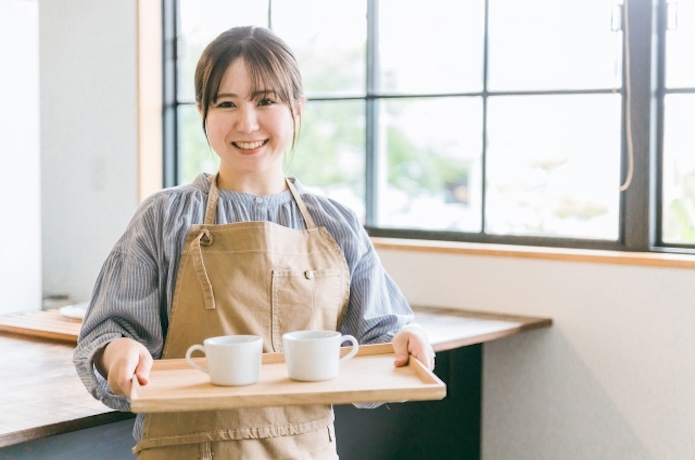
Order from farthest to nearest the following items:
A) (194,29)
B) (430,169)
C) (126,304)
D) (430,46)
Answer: (194,29)
(430,169)
(430,46)
(126,304)

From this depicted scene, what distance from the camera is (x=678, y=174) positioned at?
9.35ft

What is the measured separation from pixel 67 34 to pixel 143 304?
9.15 ft

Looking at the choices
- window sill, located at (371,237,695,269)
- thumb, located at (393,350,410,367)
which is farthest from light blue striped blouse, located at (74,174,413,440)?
window sill, located at (371,237,695,269)

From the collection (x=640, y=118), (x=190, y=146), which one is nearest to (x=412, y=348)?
(x=640, y=118)

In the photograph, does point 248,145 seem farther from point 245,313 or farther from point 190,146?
point 190,146

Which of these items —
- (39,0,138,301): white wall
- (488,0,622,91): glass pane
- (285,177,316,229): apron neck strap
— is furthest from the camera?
(39,0,138,301): white wall

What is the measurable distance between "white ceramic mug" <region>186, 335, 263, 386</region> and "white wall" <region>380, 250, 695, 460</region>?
63.9 inches

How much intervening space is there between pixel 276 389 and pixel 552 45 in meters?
2.03

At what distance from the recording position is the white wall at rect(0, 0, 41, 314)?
11.3ft

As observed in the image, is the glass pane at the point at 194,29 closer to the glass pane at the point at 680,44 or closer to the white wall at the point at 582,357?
the white wall at the point at 582,357

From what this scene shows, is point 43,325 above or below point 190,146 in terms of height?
below

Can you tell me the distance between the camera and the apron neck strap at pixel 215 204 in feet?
5.37

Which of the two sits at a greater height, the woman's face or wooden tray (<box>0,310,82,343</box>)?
the woman's face

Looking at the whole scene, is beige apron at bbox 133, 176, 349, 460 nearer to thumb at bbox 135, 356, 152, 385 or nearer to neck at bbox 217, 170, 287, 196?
neck at bbox 217, 170, 287, 196
